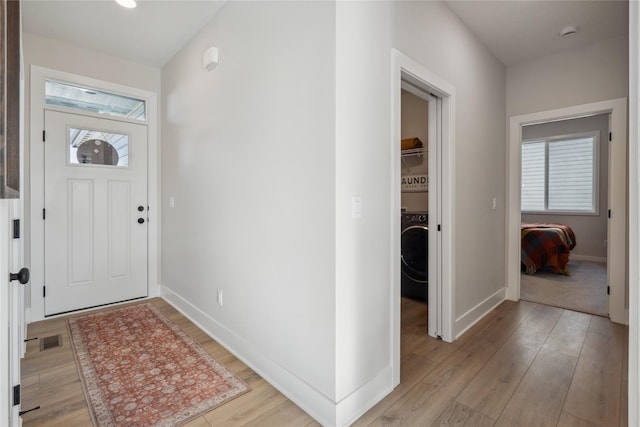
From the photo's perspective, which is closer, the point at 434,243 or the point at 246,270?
the point at 246,270

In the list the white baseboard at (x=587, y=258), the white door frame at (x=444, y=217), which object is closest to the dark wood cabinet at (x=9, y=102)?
the white door frame at (x=444, y=217)

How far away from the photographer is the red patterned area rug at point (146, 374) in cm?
165

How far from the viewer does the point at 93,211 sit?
319cm

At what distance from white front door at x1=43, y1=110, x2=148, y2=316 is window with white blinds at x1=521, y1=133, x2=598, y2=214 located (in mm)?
6896

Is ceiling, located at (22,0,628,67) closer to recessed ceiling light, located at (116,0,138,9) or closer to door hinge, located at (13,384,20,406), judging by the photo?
recessed ceiling light, located at (116,0,138,9)

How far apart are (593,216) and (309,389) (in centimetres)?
640

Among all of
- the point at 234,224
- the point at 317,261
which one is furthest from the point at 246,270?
the point at 317,261

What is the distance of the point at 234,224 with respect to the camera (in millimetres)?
2229

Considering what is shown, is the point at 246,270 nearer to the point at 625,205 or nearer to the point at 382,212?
the point at 382,212

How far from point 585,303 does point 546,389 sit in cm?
209

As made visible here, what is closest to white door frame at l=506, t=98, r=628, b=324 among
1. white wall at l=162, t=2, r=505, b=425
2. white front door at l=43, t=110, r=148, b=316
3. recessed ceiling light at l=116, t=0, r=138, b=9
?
white wall at l=162, t=2, r=505, b=425

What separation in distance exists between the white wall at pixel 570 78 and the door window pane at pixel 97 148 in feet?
13.9

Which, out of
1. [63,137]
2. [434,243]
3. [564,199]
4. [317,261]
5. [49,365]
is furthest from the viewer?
[564,199]
